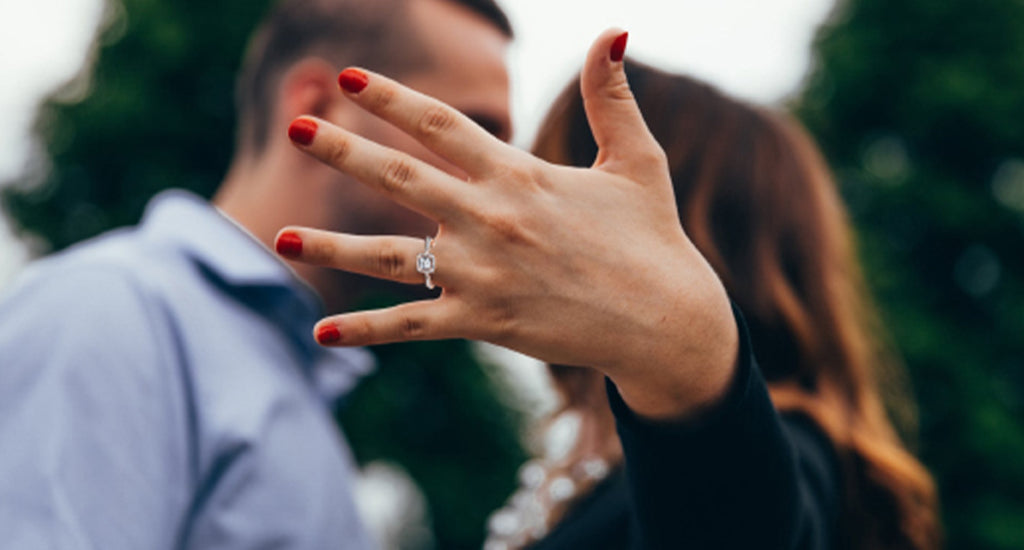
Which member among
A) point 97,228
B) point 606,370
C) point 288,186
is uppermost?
point 606,370

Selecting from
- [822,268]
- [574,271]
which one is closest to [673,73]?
[822,268]

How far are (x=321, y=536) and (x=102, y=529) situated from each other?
0.45m

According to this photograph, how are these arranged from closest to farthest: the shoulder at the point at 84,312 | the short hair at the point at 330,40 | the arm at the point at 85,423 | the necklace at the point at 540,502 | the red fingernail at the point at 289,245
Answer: the red fingernail at the point at 289,245 → the arm at the point at 85,423 → the shoulder at the point at 84,312 → the necklace at the point at 540,502 → the short hair at the point at 330,40

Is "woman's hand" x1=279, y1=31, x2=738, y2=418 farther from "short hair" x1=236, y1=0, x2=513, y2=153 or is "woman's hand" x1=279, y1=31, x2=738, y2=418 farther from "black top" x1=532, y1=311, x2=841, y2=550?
"short hair" x1=236, y1=0, x2=513, y2=153

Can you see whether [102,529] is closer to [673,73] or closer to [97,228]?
[673,73]

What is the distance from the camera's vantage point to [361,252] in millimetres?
855

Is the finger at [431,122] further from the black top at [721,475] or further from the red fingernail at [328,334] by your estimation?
the black top at [721,475]

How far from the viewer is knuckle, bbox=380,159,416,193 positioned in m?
0.86

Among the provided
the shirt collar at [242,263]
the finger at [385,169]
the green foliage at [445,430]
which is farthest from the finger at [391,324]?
the green foliage at [445,430]

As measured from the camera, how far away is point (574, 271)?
90cm

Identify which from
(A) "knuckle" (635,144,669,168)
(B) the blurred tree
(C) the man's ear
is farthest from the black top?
(B) the blurred tree

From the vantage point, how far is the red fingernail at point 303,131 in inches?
33.5

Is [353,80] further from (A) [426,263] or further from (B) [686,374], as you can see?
(B) [686,374]

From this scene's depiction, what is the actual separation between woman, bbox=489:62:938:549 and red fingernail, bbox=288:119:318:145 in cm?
52
